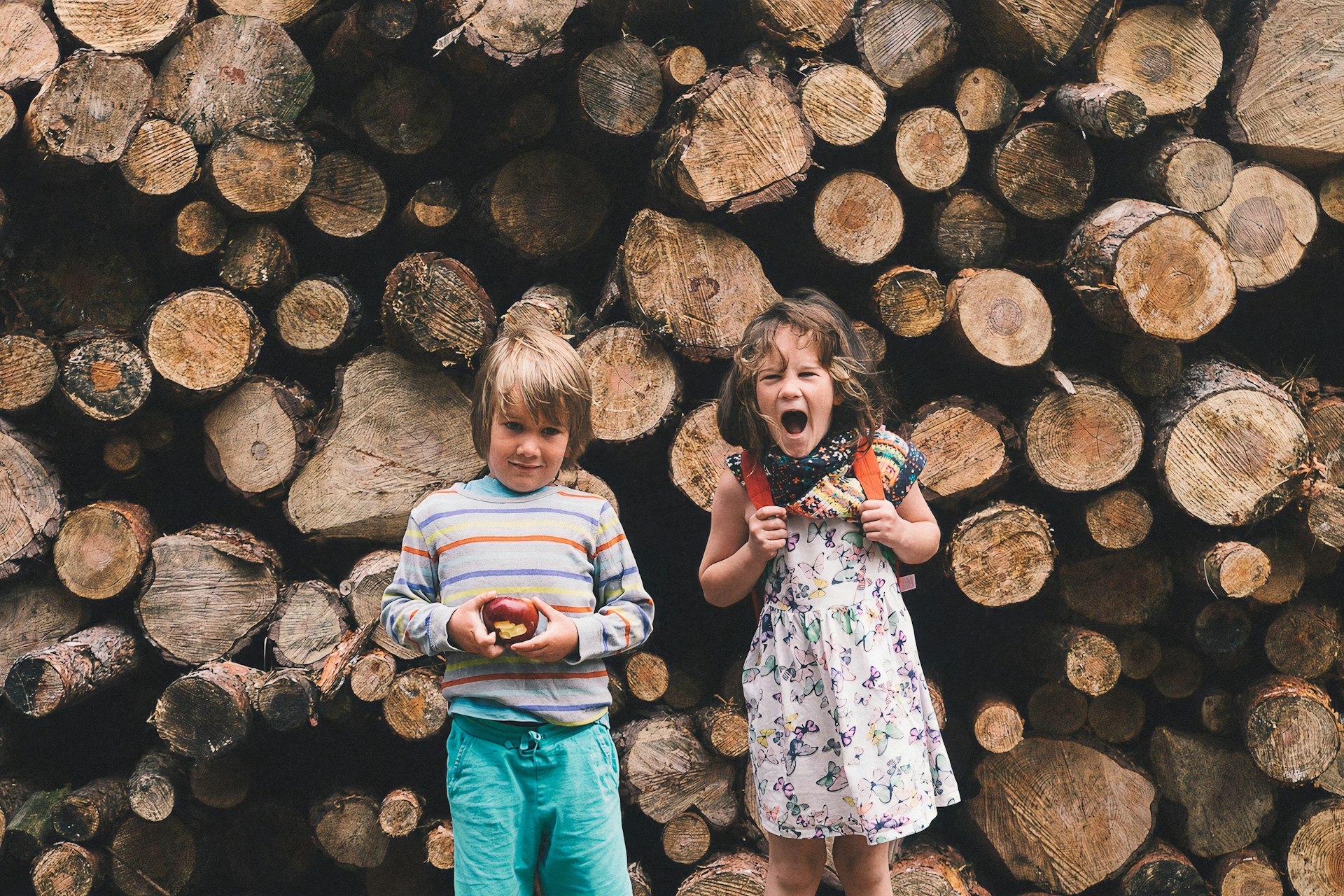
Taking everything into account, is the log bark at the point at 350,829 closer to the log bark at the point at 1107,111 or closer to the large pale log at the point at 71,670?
the large pale log at the point at 71,670

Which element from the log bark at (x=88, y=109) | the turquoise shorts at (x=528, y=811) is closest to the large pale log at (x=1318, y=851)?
the turquoise shorts at (x=528, y=811)

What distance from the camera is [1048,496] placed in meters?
2.62

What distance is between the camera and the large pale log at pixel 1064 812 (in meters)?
2.53

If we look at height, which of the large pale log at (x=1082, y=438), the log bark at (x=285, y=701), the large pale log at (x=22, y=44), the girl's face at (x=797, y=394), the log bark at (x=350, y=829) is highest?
the large pale log at (x=1082, y=438)

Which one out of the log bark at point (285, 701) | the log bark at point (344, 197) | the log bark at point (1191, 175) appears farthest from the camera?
the log bark at point (344, 197)

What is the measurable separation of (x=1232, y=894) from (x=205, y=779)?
9.47 feet

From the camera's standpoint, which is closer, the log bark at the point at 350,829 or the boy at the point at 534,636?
the boy at the point at 534,636

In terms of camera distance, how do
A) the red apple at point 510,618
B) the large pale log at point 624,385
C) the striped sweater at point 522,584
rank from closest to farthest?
1. the red apple at point 510,618
2. the striped sweater at point 522,584
3. the large pale log at point 624,385

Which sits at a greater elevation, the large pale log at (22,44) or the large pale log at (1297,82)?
the large pale log at (1297,82)

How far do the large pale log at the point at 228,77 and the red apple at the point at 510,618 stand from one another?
1798mm

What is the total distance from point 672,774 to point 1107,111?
2.10m

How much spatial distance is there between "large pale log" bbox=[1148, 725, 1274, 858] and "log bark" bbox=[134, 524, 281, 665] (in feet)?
8.58

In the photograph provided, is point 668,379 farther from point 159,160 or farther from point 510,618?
point 159,160

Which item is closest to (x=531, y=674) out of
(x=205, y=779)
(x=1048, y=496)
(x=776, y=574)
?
(x=776, y=574)
